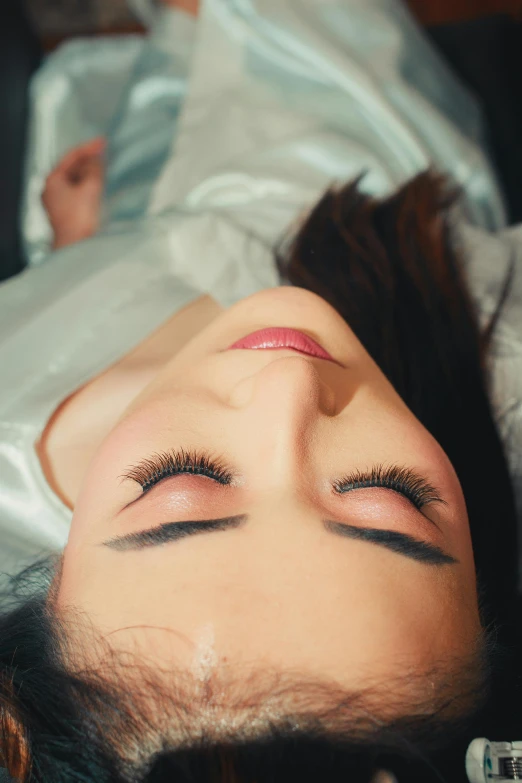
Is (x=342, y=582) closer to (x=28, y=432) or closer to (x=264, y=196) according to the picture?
(x=28, y=432)

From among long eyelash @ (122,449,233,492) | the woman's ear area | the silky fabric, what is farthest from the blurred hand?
the woman's ear area

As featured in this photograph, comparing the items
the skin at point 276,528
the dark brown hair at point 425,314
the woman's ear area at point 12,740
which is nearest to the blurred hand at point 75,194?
the dark brown hair at point 425,314

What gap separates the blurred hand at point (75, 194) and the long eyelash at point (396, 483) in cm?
100

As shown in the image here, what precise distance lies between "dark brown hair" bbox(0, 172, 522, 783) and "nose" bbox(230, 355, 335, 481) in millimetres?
233

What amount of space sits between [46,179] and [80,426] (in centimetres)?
75

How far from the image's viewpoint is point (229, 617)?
2.07ft

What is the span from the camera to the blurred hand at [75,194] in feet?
5.05

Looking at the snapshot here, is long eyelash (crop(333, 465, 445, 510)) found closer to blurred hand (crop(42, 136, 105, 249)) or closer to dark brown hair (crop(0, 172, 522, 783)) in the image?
dark brown hair (crop(0, 172, 522, 783))

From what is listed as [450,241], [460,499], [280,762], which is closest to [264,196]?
[450,241]

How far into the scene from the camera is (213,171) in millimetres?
1321

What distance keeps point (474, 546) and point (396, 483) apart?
0.29 metres

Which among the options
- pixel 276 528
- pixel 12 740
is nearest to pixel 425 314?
pixel 276 528

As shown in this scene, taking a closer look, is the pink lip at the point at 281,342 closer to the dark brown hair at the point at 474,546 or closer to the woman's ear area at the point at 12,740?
the dark brown hair at the point at 474,546

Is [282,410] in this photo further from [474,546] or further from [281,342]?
[474,546]
